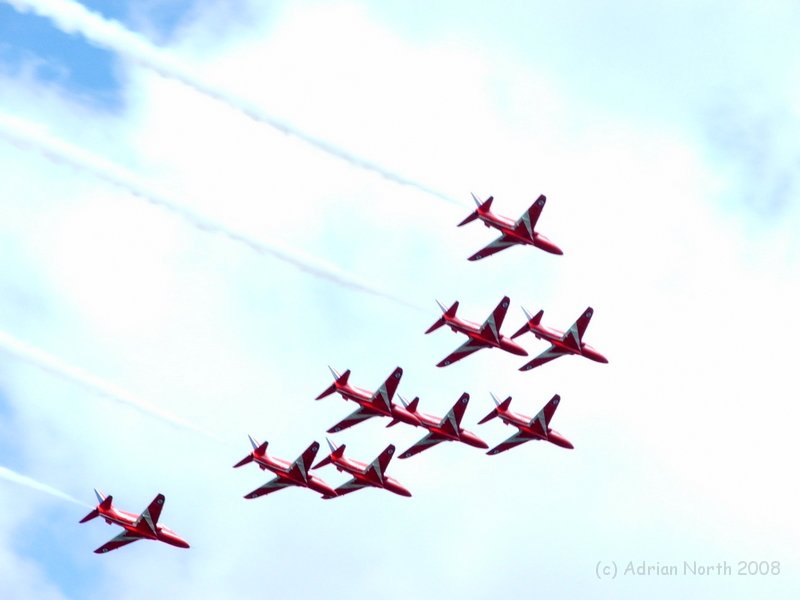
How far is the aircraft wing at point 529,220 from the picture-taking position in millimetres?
118750

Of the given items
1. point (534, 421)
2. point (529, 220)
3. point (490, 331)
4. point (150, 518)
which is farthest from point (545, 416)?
point (150, 518)

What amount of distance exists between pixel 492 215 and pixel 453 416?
43.2ft

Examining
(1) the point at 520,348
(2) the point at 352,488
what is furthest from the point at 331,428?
(1) the point at 520,348

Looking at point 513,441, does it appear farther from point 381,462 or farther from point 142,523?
point 142,523

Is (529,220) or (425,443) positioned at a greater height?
(529,220)

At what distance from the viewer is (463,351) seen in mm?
123375

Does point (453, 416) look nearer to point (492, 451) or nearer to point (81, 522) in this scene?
point (492, 451)

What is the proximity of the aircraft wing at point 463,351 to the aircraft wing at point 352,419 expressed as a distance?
544 centimetres

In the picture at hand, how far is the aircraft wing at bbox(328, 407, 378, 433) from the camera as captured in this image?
407 feet

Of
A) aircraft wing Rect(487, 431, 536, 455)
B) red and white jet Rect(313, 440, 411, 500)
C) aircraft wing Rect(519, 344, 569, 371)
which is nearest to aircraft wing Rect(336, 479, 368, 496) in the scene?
red and white jet Rect(313, 440, 411, 500)

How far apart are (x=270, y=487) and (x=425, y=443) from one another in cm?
989

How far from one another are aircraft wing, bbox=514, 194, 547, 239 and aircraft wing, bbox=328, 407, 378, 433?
14.6m

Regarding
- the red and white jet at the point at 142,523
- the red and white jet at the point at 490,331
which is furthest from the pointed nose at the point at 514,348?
the red and white jet at the point at 142,523

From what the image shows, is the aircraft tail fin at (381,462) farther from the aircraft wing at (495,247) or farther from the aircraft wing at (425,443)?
the aircraft wing at (495,247)
